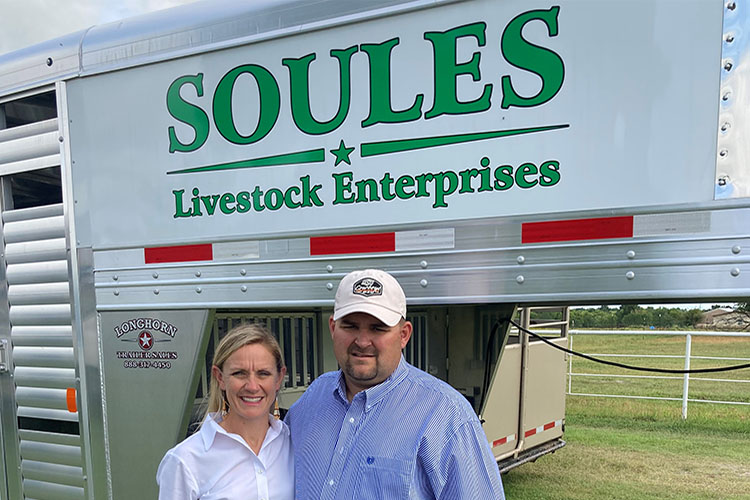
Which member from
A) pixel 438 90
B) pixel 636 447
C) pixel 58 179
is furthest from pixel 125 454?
pixel 636 447

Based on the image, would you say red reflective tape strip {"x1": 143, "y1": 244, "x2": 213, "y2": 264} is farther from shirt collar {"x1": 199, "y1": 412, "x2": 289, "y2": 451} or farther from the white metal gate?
shirt collar {"x1": 199, "y1": 412, "x2": 289, "y2": 451}

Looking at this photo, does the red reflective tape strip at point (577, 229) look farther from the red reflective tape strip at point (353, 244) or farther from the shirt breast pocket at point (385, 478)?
the shirt breast pocket at point (385, 478)

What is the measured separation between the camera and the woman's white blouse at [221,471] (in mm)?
1381

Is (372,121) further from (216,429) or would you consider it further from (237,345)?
(216,429)

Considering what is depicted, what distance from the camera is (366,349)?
55.0 inches

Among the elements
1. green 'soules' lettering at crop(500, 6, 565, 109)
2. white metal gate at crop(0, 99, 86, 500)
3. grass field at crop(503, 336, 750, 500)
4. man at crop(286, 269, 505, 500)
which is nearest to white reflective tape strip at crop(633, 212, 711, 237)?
green 'soules' lettering at crop(500, 6, 565, 109)

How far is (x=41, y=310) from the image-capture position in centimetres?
257

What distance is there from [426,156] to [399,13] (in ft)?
1.65

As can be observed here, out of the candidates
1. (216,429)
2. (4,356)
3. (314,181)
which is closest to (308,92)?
(314,181)

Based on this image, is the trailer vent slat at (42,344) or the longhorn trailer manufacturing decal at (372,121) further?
the trailer vent slat at (42,344)

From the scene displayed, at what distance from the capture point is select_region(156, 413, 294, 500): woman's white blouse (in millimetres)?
1381

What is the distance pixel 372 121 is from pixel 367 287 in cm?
75

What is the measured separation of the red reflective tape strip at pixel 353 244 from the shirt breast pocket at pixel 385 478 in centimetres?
80

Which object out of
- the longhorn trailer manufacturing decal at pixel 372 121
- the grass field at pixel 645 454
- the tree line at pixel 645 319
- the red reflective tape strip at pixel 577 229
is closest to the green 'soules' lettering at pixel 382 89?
the longhorn trailer manufacturing decal at pixel 372 121
